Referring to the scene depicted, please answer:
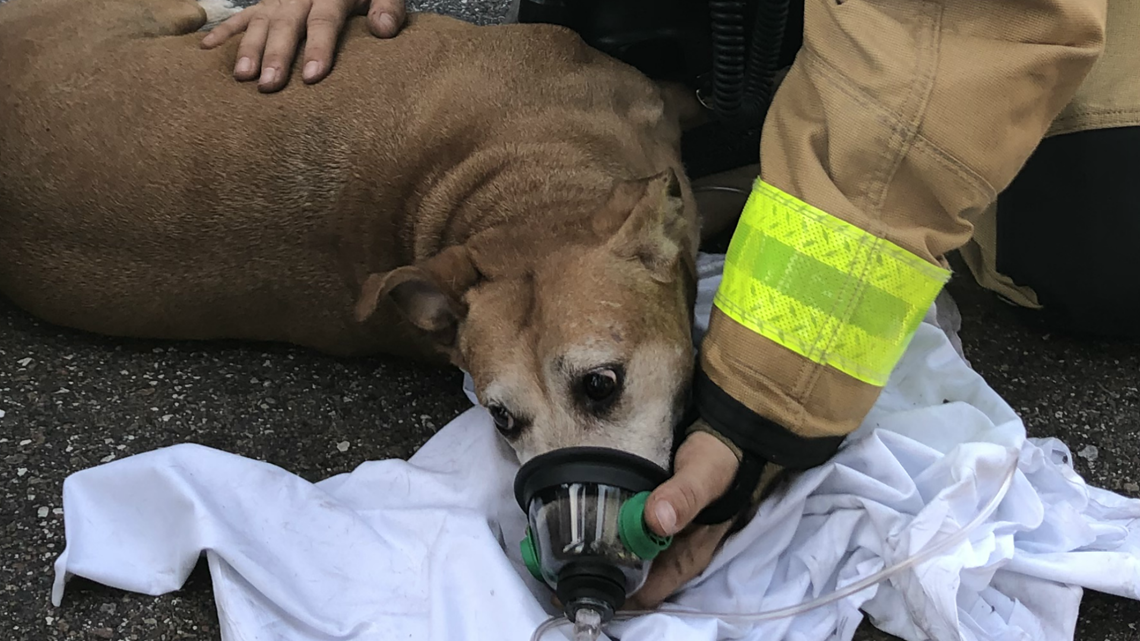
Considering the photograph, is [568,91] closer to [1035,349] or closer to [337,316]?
[337,316]

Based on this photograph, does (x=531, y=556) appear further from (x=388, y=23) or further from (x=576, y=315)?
(x=388, y=23)

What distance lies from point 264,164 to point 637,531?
1.18m

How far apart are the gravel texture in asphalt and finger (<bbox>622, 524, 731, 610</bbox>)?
667mm

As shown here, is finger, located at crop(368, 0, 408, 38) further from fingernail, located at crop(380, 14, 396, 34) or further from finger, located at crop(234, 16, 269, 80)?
finger, located at crop(234, 16, 269, 80)

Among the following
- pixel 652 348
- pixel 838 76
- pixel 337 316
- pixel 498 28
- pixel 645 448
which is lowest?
pixel 337 316

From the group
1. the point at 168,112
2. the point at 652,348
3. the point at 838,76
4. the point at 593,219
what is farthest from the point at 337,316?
the point at 838,76

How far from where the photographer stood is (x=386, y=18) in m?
2.27

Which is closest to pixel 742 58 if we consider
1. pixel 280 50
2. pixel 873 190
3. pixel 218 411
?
pixel 873 190

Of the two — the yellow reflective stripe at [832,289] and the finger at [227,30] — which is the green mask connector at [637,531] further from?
the finger at [227,30]

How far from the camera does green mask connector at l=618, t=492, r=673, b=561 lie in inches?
54.8

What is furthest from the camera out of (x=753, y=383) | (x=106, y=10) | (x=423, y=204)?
A: (x=106, y=10)

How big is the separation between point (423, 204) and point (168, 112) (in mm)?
607

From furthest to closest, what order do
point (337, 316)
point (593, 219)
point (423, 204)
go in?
1. point (337, 316)
2. point (423, 204)
3. point (593, 219)

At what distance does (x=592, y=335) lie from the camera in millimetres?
1570
